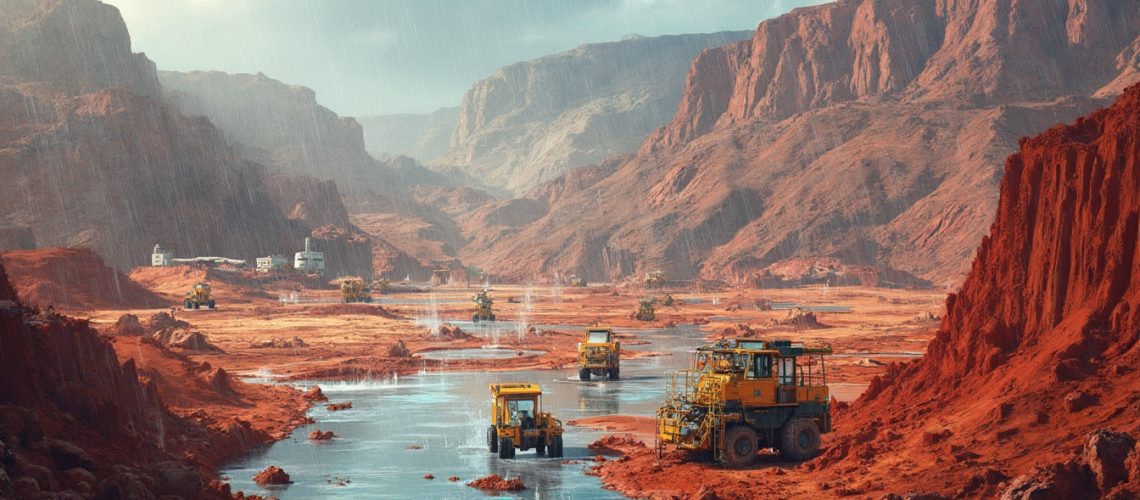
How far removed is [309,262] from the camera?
17375 centimetres

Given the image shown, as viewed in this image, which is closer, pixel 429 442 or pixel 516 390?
pixel 516 390

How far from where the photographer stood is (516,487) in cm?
2425

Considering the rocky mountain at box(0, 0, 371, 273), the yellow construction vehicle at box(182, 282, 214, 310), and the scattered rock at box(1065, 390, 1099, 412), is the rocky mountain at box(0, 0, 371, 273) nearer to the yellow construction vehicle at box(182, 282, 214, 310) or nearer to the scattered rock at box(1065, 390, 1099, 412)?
the yellow construction vehicle at box(182, 282, 214, 310)

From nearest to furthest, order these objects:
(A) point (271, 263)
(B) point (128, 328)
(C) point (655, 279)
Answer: (B) point (128, 328)
(A) point (271, 263)
(C) point (655, 279)

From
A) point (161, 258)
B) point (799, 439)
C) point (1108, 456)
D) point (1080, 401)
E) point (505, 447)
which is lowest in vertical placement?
point (505, 447)

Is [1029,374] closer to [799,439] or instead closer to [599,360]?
[799,439]

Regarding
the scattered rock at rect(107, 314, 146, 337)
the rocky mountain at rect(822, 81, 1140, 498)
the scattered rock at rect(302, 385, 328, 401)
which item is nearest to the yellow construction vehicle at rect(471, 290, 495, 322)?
the scattered rock at rect(107, 314, 146, 337)

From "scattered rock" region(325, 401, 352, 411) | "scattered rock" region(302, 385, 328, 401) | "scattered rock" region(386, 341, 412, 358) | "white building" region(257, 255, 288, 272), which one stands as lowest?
"scattered rock" region(325, 401, 352, 411)

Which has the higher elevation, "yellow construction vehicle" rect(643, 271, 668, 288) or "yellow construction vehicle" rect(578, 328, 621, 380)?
"yellow construction vehicle" rect(643, 271, 668, 288)

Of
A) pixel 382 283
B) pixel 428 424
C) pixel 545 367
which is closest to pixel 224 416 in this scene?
pixel 428 424

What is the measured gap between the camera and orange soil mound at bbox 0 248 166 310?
92.1 meters

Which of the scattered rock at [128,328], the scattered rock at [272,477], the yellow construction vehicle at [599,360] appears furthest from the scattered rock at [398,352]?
the scattered rock at [272,477]

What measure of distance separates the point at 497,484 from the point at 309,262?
155 m

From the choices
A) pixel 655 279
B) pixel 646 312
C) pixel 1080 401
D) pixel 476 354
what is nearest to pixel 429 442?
pixel 1080 401
